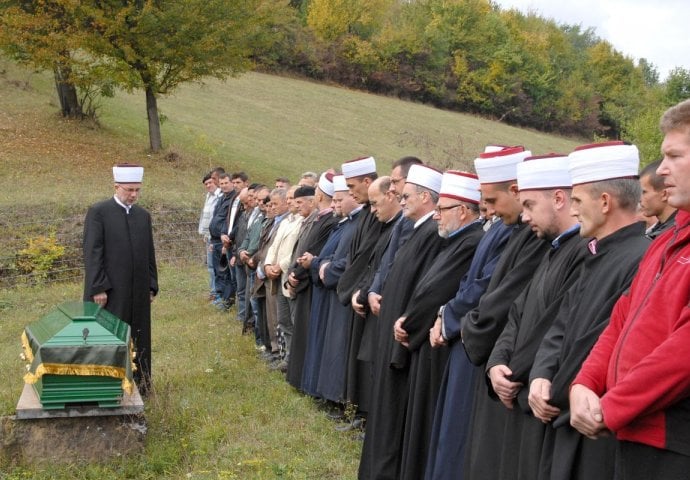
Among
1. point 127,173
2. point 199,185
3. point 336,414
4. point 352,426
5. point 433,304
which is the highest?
point 127,173

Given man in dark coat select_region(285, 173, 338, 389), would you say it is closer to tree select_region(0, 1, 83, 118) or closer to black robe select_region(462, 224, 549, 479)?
black robe select_region(462, 224, 549, 479)

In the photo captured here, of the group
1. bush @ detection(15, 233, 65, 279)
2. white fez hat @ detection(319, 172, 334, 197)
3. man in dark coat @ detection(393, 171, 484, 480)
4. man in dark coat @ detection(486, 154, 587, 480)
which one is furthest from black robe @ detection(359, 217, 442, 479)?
bush @ detection(15, 233, 65, 279)

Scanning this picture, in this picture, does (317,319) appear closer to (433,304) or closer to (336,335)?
(336,335)

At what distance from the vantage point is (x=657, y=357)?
293cm

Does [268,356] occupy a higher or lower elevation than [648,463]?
lower

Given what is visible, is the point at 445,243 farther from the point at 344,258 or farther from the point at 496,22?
the point at 496,22

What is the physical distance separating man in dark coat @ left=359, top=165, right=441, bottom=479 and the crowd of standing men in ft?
0.04

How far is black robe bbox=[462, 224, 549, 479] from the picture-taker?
468 cm

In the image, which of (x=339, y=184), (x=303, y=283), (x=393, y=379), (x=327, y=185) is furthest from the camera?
(x=327, y=185)

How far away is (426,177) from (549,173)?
2087mm

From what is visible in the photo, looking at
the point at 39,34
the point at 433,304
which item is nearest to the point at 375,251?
the point at 433,304

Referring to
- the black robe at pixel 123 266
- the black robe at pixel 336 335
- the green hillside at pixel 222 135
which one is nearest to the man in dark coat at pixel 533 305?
the black robe at pixel 336 335

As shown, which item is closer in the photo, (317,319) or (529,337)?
(529,337)

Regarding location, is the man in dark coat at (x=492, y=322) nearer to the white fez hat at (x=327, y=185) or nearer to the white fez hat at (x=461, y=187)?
the white fez hat at (x=461, y=187)
